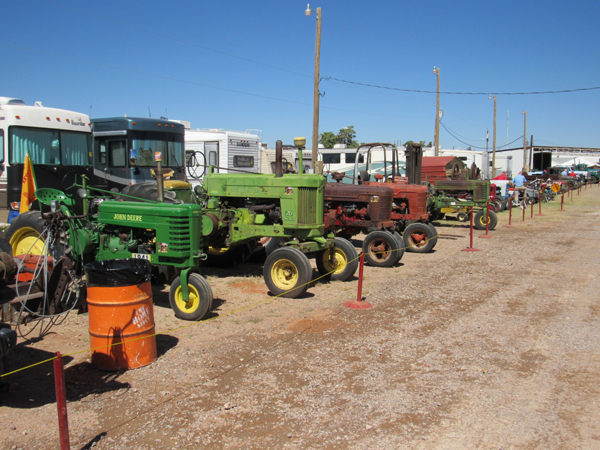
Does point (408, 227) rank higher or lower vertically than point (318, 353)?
higher

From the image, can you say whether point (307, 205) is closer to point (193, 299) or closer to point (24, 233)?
point (193, 299)

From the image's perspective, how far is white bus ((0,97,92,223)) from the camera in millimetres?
9359

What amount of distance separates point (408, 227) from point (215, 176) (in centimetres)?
484

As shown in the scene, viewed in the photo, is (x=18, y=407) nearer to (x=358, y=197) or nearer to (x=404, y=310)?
(x=404, y=310)

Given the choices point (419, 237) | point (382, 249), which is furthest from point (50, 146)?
point (419, 237)

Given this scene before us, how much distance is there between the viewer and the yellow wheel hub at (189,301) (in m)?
5.33

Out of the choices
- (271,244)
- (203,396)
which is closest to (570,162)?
(271,244)

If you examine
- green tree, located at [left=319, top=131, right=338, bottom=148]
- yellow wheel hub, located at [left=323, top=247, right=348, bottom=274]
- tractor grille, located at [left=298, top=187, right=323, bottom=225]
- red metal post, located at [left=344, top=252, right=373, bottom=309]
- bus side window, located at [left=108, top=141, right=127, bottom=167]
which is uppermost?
green tree, located at [left=319, top=131, right=338, bottom=148]

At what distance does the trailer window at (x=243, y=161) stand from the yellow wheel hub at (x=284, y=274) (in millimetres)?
10487

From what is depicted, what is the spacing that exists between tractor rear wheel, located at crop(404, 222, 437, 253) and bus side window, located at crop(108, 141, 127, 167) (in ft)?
22.1

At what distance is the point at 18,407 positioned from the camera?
3.47 meters

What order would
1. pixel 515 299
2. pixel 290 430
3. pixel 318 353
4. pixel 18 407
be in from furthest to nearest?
pixel 515 299 < pixel 318 353 < pixel 18 407 < pixel 290 430

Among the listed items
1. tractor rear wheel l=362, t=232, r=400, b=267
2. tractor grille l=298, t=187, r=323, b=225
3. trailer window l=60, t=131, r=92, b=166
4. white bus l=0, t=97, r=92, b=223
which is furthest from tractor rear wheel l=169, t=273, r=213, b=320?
trailer window l=60, t=131, r=92, b=166

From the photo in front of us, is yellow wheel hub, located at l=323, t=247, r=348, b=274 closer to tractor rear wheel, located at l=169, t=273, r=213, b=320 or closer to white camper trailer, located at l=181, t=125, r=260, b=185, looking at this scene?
tractor rear wheel, located at l=169, t=273, r=213, b=320
